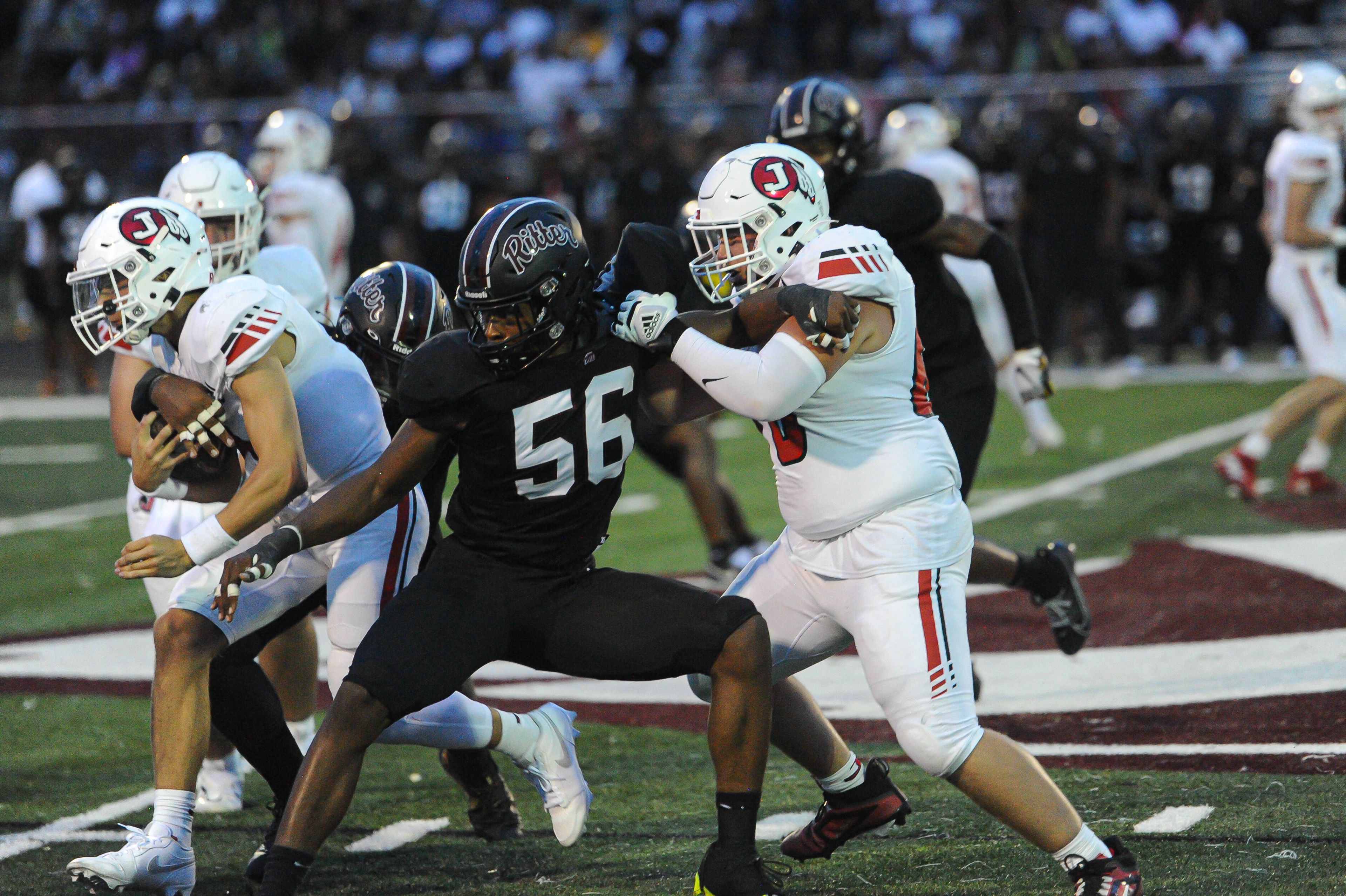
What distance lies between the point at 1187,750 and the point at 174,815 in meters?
2.72

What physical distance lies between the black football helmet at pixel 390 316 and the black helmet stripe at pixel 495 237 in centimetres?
62

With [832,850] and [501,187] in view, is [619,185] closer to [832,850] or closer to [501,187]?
[501,187]

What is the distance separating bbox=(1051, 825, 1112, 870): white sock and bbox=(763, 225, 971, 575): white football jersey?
66 centimetres

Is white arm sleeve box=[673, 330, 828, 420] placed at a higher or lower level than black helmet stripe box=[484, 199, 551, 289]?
lower

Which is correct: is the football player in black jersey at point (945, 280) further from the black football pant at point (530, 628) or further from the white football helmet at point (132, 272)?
the white football helmet at point (132, 272)

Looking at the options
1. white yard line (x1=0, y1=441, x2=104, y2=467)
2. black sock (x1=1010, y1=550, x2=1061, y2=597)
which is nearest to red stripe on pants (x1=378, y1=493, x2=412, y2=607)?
black sock (x1=1010, y1=550, x2=1061, y2=597)

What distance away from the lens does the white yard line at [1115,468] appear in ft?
28.1

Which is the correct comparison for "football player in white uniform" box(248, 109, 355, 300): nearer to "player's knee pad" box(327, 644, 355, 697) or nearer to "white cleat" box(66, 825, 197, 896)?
"player's knee pad" box(327, 644, 355, 697)

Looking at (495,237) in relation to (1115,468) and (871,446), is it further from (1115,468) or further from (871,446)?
(1115,468)

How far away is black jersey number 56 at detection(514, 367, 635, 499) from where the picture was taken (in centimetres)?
361

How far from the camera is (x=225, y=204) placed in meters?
5.12

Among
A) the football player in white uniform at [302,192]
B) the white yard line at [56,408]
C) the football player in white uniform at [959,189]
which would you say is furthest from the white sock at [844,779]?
the white yard line at [56,408]

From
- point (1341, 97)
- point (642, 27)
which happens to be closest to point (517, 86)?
point (642, 27)

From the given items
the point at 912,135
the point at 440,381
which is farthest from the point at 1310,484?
the point at 440,381
